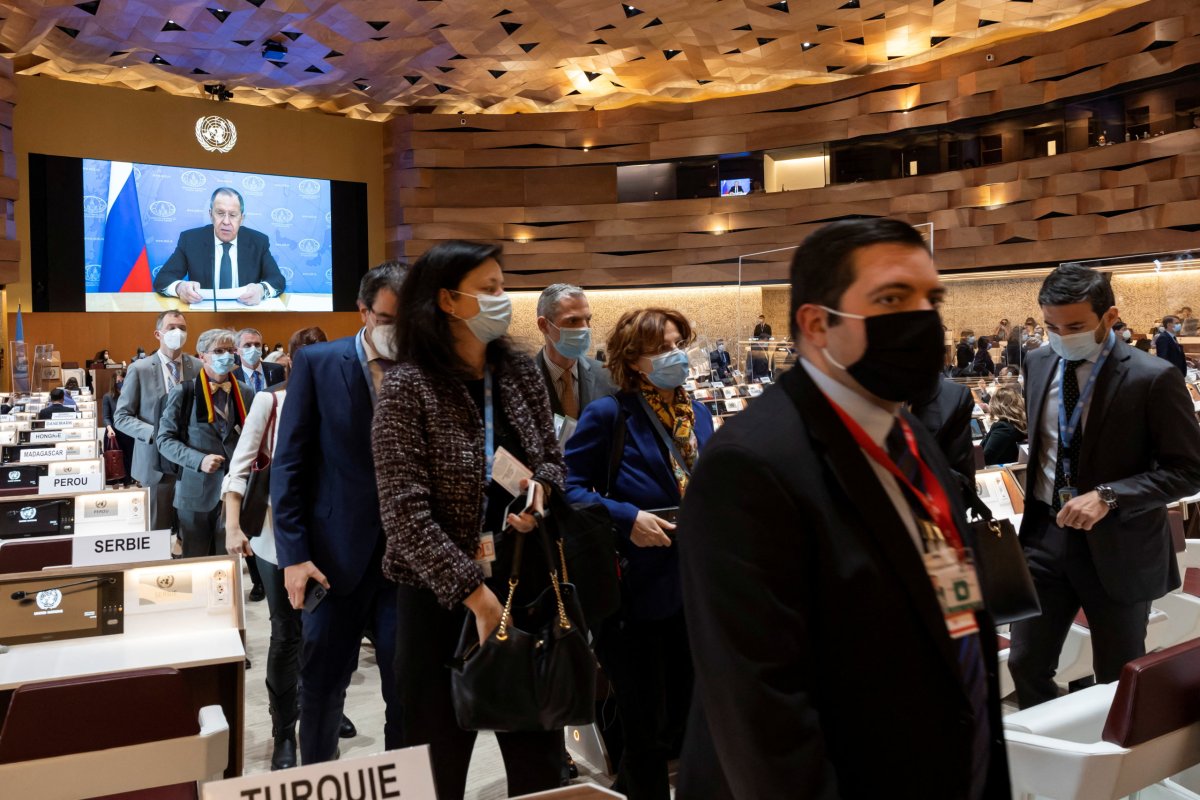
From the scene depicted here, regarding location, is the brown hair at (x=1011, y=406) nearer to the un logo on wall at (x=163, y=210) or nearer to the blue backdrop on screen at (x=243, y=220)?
the blue backdrop on screen at (x=243, y=220)

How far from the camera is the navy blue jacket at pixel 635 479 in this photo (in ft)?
8.98

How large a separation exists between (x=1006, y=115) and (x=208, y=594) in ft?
55.9

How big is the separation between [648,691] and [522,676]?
928 millimetres

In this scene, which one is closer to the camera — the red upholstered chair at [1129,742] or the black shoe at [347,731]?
the red upholstered chair at [1129,742]

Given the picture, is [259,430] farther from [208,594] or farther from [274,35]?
[274,35]

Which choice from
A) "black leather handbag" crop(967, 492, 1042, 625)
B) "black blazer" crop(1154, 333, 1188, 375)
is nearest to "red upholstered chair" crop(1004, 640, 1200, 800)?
"black leather handbag" crop(967, 492, 1042, 625)

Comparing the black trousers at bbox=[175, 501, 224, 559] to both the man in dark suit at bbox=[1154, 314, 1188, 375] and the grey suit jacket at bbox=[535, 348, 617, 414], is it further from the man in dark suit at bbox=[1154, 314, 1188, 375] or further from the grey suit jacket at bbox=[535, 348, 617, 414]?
the man in dark suit at bbox=[1154, 314, 1188, 375]

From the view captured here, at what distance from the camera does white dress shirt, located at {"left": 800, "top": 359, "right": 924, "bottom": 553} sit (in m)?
Answer: 1.23

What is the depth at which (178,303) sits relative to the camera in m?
19.4

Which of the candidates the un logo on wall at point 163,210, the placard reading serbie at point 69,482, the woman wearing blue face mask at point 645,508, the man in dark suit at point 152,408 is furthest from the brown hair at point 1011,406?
the un logo on wall at point 163,210

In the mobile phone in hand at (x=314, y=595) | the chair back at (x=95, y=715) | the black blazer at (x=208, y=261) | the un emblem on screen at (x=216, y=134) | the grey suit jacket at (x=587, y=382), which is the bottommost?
the chair back at (x=95, y=715)

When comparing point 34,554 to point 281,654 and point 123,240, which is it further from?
point 123,240

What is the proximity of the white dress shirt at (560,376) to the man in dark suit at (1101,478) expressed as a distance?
1556 mm

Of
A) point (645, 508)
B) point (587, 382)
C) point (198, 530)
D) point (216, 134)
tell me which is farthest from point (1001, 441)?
point (216, 134)
